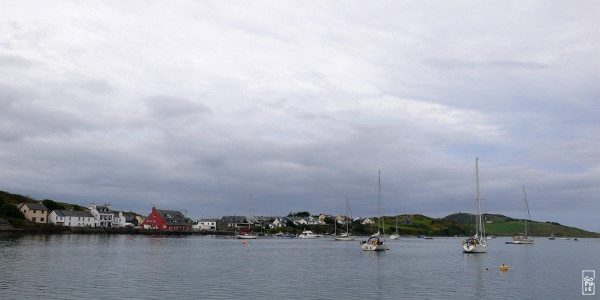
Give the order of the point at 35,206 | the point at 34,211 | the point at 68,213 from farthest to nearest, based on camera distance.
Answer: the point at 68,213 → the point at 35,206 → the point at 34,211

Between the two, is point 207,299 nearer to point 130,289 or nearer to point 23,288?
point 130,289

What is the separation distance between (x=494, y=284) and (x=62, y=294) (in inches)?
1602

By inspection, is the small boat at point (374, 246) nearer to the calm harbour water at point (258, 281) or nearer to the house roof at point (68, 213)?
the calm harbour water at point (258, 281)

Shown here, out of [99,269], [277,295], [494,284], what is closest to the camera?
[277,295]

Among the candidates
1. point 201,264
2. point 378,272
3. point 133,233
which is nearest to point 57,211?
point 133,233

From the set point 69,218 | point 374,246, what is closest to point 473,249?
point 374,246

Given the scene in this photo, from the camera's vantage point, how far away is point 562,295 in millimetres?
45344

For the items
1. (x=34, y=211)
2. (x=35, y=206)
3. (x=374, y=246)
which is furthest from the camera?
(x=35, y=206)

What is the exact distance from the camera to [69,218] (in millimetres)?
190125

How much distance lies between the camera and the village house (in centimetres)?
17775

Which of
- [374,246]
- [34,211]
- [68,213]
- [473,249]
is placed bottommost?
[473,249]

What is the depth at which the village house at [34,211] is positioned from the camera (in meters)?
178

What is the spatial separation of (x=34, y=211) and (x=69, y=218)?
13.9 meters

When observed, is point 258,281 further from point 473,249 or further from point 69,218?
point 69,218
